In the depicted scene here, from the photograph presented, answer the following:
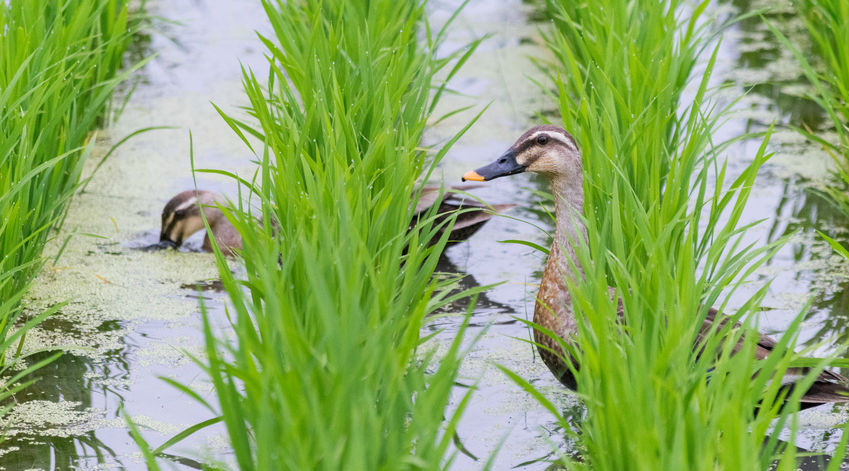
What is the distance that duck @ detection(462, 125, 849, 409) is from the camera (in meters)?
3.18

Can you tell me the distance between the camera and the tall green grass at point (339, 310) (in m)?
2.09

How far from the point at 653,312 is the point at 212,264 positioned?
2.54 metres

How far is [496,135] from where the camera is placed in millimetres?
5984

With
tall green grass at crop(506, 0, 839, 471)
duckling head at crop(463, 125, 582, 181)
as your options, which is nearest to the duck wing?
tall green grass at crop(506, 0, 839, 471)

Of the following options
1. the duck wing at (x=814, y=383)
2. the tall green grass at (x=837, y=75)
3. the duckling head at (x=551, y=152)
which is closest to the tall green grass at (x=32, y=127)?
the duckling head at (x=551, y=152)

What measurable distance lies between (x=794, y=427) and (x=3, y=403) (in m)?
2.32

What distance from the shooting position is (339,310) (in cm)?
254

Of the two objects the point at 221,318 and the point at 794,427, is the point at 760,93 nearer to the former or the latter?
the point at 221,318

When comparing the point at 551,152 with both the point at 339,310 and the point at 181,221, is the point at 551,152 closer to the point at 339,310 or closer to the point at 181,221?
the point at 339,310

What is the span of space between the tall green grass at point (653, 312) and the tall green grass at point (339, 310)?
0.30 m

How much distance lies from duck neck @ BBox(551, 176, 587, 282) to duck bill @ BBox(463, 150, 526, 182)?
14 centimetres

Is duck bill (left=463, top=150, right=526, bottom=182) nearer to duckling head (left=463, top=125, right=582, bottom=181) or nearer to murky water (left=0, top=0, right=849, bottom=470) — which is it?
duckling head (left=463, top=125, right=582, bottom=181)

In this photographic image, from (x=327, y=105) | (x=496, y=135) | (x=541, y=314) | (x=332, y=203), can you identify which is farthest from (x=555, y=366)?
(x=496, y=135)

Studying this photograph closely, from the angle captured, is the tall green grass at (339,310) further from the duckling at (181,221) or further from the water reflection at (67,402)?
the duckling at (181,221)
